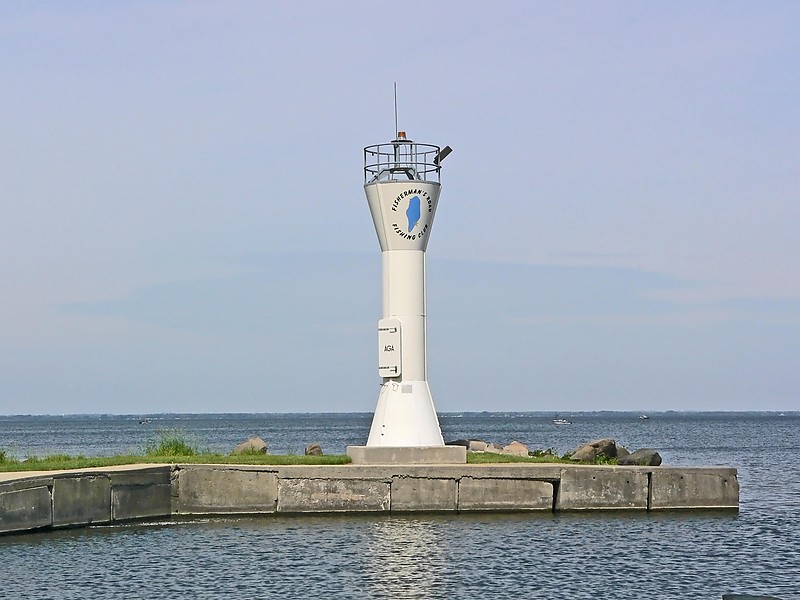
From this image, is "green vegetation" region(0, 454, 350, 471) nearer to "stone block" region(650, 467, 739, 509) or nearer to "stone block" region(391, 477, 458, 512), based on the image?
"stone block" region(391, 477, 458, 512)

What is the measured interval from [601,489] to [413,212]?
23.1ft

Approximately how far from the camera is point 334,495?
24484mm

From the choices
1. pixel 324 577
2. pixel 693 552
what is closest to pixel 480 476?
pixel 693 552

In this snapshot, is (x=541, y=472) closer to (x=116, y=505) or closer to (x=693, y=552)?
(x=693, y=552)

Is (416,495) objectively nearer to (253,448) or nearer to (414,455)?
(414,455)

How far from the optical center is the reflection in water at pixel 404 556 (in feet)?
Answer: 59.8

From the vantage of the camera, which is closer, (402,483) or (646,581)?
(646,581)

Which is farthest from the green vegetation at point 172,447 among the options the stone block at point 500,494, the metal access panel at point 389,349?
the stone block at point 500,494

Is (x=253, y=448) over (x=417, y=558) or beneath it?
over

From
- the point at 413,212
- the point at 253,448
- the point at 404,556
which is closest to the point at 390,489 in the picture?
the point at 404,556

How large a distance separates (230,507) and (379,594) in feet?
24.2

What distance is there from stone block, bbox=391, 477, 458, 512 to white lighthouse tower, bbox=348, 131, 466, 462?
4.69 ft

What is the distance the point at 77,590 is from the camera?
17703 millimetres

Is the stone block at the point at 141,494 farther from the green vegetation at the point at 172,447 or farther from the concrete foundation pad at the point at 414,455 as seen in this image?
the green vegetation at the point at 172,447
